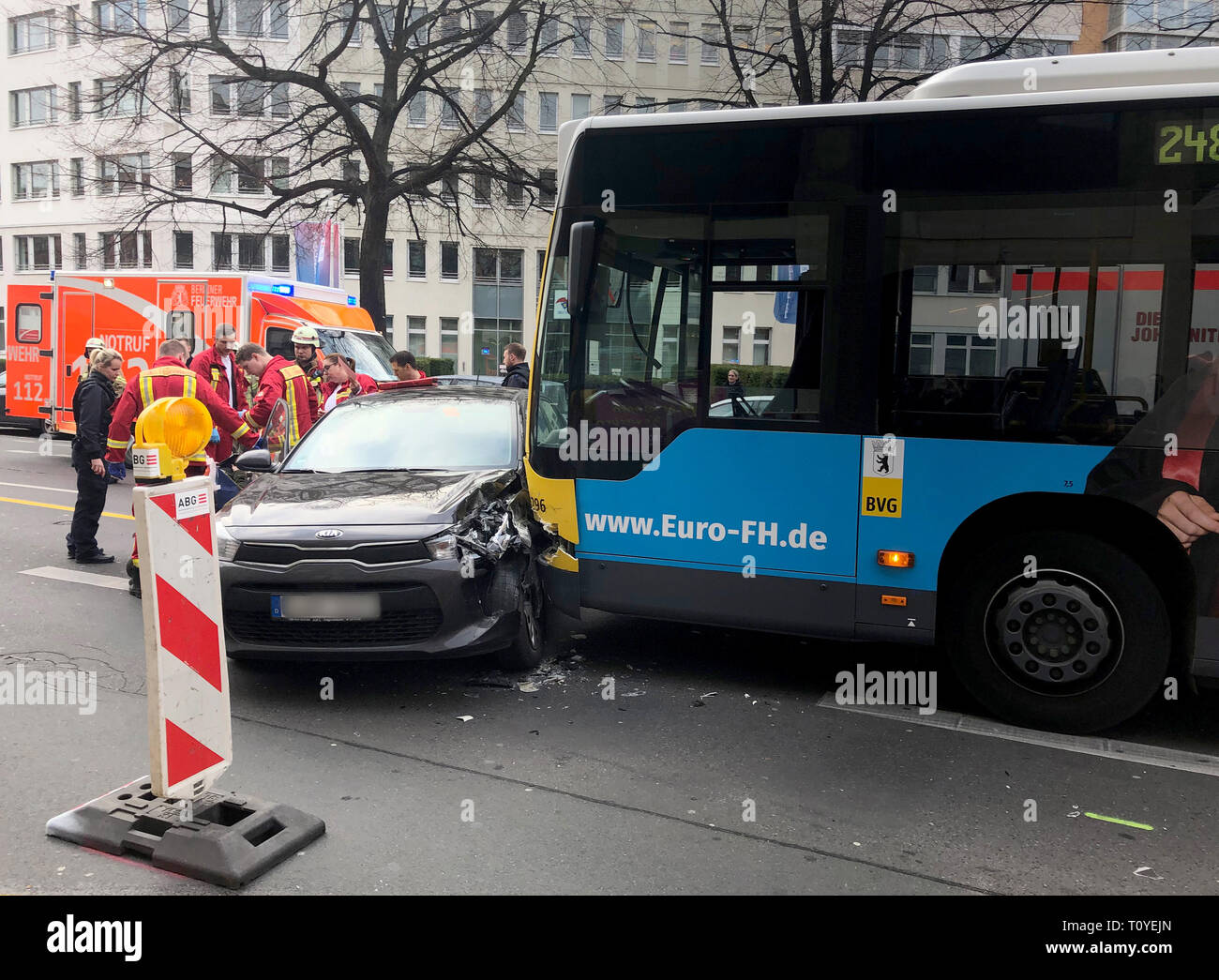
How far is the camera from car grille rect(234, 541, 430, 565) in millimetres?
5359

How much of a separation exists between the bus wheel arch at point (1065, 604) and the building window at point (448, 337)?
152 feet

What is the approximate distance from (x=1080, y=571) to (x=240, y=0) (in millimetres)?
30316

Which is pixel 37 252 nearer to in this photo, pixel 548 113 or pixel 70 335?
pixel 548 113

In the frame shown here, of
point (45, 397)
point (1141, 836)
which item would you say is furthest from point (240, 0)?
point (1141, 836)

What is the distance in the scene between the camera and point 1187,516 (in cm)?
496

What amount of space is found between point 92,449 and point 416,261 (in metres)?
42.8

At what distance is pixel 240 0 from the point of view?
29.2 m

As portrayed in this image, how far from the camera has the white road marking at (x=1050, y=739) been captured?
491 centimetres

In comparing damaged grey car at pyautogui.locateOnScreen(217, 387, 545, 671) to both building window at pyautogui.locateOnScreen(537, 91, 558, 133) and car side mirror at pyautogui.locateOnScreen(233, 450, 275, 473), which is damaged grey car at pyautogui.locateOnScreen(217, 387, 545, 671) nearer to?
car side mirror at pyautogui.locateOnScreen(233, 450, 275, 473)

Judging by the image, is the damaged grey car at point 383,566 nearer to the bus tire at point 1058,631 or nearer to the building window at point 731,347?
the building window at point 731,347

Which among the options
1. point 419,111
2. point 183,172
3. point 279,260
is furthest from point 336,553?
point 419,111

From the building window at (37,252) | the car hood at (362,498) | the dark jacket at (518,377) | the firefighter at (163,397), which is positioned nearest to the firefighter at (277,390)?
the firefighter at (163,397)

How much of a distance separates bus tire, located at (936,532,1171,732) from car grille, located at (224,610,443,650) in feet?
8.79

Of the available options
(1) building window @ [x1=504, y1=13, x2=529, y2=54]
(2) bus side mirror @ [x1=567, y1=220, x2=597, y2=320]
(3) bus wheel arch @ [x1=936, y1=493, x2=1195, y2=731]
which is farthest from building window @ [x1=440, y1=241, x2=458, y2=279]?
(3) bus wheel arch @ [x1=936, y1=493, x2=1195, y2=731]
